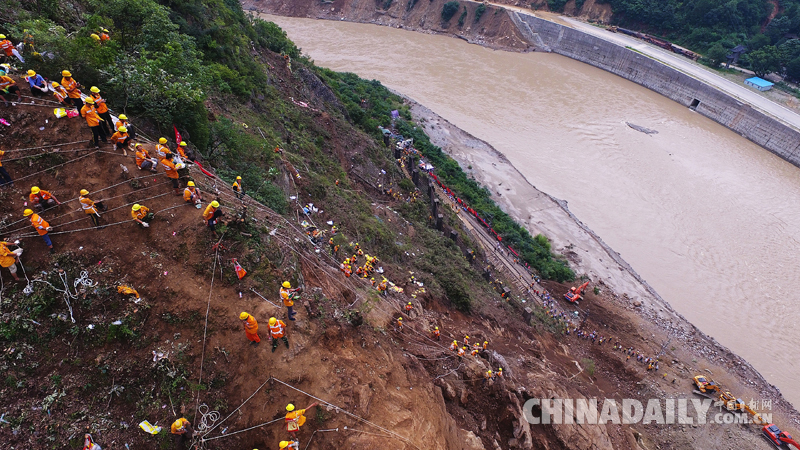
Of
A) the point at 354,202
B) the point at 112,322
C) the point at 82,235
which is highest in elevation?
the point at 82,235

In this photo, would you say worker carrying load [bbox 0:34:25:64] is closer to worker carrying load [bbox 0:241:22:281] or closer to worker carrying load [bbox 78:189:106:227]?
worker carrying load [bbox 78:189:106:227]

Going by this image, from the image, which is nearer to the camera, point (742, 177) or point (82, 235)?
point (82, 235)

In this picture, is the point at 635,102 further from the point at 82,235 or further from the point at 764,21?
the point at 82,235

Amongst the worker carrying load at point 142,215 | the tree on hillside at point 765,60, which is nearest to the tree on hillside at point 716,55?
the tree on hillside at point 765,60

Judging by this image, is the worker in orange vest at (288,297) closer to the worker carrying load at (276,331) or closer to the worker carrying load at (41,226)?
the worker carrying load at (276,331)

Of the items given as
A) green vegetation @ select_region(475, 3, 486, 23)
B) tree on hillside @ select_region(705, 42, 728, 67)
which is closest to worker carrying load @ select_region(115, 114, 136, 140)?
tree on hillside @ select_region(705, 42, 728, 67)

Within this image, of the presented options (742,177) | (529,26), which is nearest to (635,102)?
(742,177)

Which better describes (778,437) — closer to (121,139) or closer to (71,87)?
(121,139)
